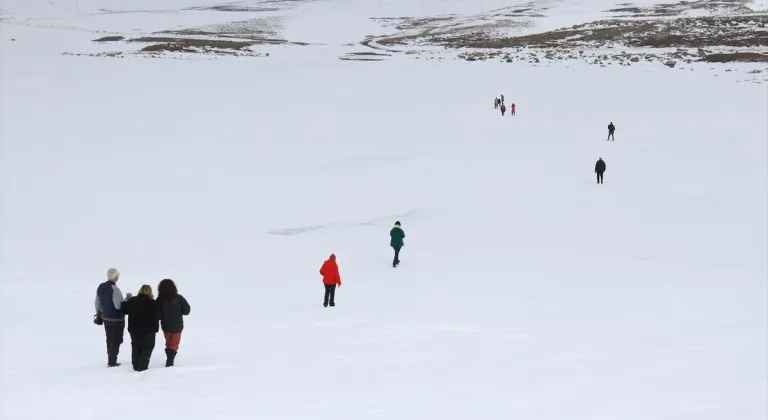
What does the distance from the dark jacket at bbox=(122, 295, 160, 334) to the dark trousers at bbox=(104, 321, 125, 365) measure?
0.87ft

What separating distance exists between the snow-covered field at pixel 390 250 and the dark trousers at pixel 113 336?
0.38 meters

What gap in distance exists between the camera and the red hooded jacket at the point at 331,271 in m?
11.4

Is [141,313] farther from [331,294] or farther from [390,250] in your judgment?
[390,250]

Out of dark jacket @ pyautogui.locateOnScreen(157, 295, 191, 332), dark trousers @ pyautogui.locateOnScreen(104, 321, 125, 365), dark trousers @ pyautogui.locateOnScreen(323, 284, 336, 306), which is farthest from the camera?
dark trousers @ pyautogui.locateOnScreen(323, 284, 336, 306)

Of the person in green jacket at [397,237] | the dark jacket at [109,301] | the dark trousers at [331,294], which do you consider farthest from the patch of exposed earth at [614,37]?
the dark jacket at [109,301]

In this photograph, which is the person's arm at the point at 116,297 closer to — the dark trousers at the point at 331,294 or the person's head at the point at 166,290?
the person's head at the point at 166,290

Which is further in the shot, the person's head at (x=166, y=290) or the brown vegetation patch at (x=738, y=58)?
the brown vegetation patch at (x=738, y=58)

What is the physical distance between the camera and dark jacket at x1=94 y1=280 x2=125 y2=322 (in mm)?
8016

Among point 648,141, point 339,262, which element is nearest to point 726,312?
point 339,262

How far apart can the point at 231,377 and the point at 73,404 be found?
5.21ft

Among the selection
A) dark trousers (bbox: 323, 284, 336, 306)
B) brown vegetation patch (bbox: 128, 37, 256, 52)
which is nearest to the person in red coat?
dark trousers (bbox: 323, 284, 336, 306)

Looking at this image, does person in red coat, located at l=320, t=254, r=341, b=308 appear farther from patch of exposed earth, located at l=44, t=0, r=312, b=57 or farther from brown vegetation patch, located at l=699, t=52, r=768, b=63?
patch of exposed earth, located at l=44, t=0, r=312, b=57

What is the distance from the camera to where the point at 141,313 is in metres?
8.01

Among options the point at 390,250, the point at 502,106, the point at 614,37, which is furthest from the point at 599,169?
the point at 614,37
